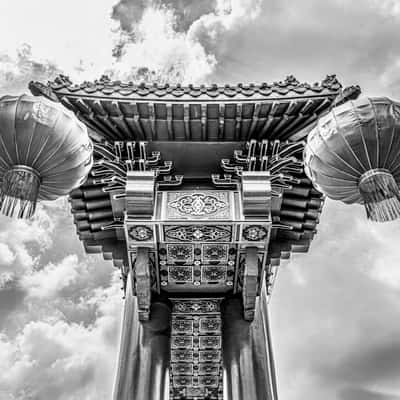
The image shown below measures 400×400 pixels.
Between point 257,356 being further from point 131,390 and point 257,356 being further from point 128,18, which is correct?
point 128,18

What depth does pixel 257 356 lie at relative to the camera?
25.5 feet

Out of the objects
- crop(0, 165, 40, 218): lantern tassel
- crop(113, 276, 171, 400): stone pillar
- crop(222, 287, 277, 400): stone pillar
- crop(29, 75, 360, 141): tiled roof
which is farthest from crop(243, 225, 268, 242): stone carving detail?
crop(0, 165, 40, 218): lantern tassel

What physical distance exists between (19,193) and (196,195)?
2.47 metres

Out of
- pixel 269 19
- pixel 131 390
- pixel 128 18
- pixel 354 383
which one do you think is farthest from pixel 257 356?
pixel 128 18

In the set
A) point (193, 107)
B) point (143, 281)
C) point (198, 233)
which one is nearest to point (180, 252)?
point (198, 233)

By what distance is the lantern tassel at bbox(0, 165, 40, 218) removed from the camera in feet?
19.9

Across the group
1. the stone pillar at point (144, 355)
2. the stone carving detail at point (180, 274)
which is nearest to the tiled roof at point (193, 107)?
the stone carving detail at point (180, 274)

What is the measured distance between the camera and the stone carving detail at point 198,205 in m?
7.57

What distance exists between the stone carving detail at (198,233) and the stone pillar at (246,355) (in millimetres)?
1120

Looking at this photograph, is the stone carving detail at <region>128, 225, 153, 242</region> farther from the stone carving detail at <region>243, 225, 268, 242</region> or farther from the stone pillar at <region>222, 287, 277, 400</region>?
the stone pillar at <region>222, 287, 277, 400</region>

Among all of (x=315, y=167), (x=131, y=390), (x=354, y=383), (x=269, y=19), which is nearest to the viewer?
(x=315, y=167)

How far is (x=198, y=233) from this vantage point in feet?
25.0

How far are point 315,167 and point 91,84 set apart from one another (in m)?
3.08

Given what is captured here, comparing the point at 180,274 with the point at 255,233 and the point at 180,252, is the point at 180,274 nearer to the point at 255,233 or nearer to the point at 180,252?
the point at 180,252
